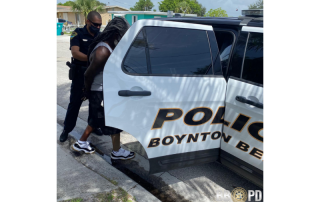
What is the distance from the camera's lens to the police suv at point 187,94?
2295 mm

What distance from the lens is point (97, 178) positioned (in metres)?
2.87

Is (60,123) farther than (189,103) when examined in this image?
Yes

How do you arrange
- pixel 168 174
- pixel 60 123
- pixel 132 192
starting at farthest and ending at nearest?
1. pixel 60 123
2. pixel 168 174
3. pixel 132 192

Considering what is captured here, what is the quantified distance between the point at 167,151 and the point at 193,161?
0.31 m

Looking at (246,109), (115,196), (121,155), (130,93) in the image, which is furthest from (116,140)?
(246,109)

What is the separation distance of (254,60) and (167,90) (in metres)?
0.83

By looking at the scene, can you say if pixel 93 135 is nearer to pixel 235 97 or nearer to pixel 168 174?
pixel 168 174

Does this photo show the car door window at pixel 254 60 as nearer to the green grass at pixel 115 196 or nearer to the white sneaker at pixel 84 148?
the green grass at pixel 115 196

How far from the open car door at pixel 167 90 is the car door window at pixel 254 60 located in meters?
0.24

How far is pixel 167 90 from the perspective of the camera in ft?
7.61

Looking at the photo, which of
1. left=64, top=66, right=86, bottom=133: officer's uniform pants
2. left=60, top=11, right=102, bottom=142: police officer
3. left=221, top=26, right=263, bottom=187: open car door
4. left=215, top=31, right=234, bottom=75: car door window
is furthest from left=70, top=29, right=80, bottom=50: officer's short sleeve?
left=221, top=26, right=263, bottom=187: open car door

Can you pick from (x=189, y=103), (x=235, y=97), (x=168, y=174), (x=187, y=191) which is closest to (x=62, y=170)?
(x=168, y=174)
